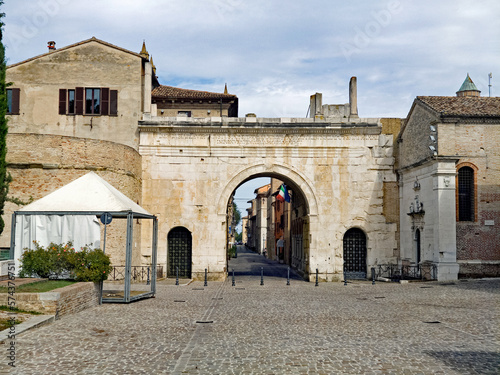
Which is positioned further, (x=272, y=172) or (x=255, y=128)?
(x=272, y=172)

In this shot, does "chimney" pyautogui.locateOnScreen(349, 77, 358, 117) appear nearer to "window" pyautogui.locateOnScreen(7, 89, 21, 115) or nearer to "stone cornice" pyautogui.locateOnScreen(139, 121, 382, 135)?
"stone cornice" pyautogui.locateOnScreen(139, 121, 382, 135)

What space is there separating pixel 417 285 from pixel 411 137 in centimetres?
726

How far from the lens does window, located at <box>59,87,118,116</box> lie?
25266 millimetres

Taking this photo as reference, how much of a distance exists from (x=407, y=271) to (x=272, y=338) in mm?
16409

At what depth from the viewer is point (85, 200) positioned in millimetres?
14414

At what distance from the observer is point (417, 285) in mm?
20406

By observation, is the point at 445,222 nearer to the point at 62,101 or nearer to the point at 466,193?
the point at 466,193

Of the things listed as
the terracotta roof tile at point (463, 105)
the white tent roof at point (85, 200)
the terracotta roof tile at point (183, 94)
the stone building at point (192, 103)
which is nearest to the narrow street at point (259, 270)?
the white tent roof at point (85, 200)

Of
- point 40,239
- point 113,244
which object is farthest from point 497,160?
point 40,239

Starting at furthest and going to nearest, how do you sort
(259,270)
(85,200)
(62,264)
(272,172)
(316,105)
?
(259,270), (316,105), (272,172), (85,200), (62,264)

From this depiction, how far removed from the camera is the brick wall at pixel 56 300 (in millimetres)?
10570

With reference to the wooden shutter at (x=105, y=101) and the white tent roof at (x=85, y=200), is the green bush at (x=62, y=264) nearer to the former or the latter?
the white tent roof at (x=85, y=200)

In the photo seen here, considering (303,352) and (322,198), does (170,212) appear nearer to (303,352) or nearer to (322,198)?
(322,198)

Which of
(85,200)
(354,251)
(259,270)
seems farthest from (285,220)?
(85,200)
